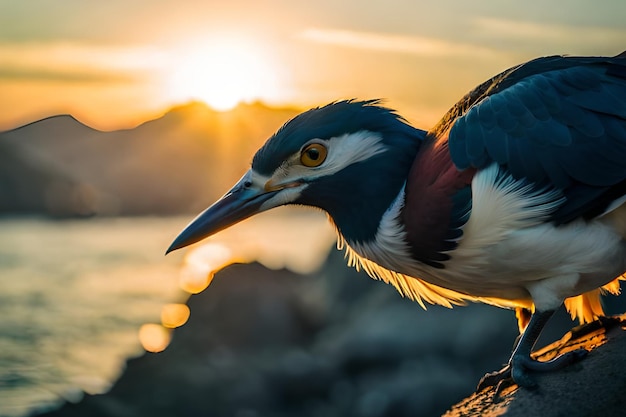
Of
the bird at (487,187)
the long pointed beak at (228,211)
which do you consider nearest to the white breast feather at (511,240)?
the bird at (487,187)

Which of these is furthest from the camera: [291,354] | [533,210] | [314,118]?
[291,354]

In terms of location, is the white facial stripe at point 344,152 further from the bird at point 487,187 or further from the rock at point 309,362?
the rock at point 309,362

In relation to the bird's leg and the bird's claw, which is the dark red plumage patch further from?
the bird's claw

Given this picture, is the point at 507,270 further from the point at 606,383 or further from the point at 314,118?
the point at 314,118

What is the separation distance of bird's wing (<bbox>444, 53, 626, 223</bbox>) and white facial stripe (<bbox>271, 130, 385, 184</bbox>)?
33cm

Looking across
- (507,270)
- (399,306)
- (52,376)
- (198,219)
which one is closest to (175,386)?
(52,376)

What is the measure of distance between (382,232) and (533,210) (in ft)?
2.39

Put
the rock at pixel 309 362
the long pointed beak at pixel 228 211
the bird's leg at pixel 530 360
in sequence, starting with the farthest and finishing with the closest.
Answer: the rock at pixel 309 362 → the long pointed beak at pixel 228 211 → the bird's leg at pixel 530 360

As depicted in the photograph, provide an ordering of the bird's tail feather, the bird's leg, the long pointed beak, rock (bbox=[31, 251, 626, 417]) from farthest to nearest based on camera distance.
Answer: rock (bbox=[31, 251, 626, 417])
the bird's tail feather
the long pointed beak
the bird's leg

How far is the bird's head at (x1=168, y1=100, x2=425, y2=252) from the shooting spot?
4578mm

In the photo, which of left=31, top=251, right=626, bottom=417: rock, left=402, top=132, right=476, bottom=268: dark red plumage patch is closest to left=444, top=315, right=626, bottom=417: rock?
left=402, top=132, right=476, bottom=268: dark red plumage patch

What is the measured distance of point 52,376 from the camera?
11516 mm

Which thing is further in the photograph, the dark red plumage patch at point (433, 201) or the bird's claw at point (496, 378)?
the bird's claw at point (496, 378)

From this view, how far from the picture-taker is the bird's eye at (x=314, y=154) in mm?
4609
